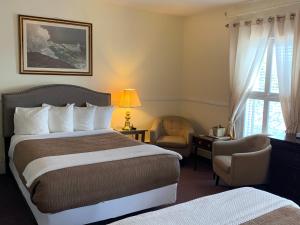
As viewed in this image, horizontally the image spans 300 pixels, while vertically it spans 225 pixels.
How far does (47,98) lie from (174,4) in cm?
251

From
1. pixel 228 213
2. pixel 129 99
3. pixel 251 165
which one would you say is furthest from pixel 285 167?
pixel 129 99

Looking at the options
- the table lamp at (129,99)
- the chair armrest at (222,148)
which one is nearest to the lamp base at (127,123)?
the table lamp at (129,99)

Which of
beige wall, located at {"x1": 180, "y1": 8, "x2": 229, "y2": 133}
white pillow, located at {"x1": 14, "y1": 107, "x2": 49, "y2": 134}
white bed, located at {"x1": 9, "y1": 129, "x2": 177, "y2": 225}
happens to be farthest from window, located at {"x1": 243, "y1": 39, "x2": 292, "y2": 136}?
white pillow, located at {"x1": 14, "y1": 107, "x2": 49, "y2": 134}

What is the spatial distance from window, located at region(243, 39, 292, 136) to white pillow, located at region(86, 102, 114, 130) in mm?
2187

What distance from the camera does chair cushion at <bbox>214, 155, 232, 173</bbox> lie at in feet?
12.0

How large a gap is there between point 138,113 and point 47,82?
5.62 ft

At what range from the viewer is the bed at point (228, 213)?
1610 mm

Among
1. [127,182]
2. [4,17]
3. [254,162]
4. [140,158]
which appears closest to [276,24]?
[254,162]

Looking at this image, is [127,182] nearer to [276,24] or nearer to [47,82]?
[47,82]

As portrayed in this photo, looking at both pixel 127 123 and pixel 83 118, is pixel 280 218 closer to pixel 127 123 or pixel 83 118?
pixel 83 118

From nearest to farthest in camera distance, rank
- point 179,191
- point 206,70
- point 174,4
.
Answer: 1. point 179,191
2. point 174,4
3. point 206,70

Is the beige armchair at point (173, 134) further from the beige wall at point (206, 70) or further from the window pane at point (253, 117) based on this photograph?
the window pane at point (253, 117)

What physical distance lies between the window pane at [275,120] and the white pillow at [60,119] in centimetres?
288

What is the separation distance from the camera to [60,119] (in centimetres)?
404
